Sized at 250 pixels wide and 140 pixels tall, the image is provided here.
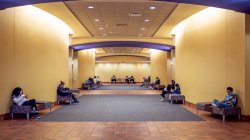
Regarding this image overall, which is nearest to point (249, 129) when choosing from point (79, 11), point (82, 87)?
point (79, 11)

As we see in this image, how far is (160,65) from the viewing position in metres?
24.2

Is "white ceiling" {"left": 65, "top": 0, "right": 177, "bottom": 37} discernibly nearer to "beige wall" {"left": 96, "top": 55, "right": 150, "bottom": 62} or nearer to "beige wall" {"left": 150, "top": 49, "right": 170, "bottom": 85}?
"beige wall" {"left": 150, "top": 49, "right": 170, "bottom": 85}

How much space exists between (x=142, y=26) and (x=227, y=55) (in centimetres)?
614

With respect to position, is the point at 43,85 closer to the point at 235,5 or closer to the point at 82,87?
the point at 235,5

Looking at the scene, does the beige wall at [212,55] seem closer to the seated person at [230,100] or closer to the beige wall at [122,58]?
the seated person at [230,100]

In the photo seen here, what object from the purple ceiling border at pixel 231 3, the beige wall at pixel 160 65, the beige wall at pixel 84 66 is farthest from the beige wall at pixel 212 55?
the beige wall at pixel 84 66

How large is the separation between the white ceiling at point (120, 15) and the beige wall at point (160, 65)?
725cm

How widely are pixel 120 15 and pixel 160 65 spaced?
13.1 meters

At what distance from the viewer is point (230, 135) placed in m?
6.29

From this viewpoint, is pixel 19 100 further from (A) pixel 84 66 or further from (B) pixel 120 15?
(A) pixel 84 66

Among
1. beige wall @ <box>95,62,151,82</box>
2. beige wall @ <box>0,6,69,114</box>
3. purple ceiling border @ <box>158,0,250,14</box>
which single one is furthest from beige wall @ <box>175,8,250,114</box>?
beige wall @ <box>95,62,151,82</box>

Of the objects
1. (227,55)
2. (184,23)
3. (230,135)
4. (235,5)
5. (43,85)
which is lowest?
(230,135)

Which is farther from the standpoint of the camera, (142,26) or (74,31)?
(74,31)

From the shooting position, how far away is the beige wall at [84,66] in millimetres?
23016
